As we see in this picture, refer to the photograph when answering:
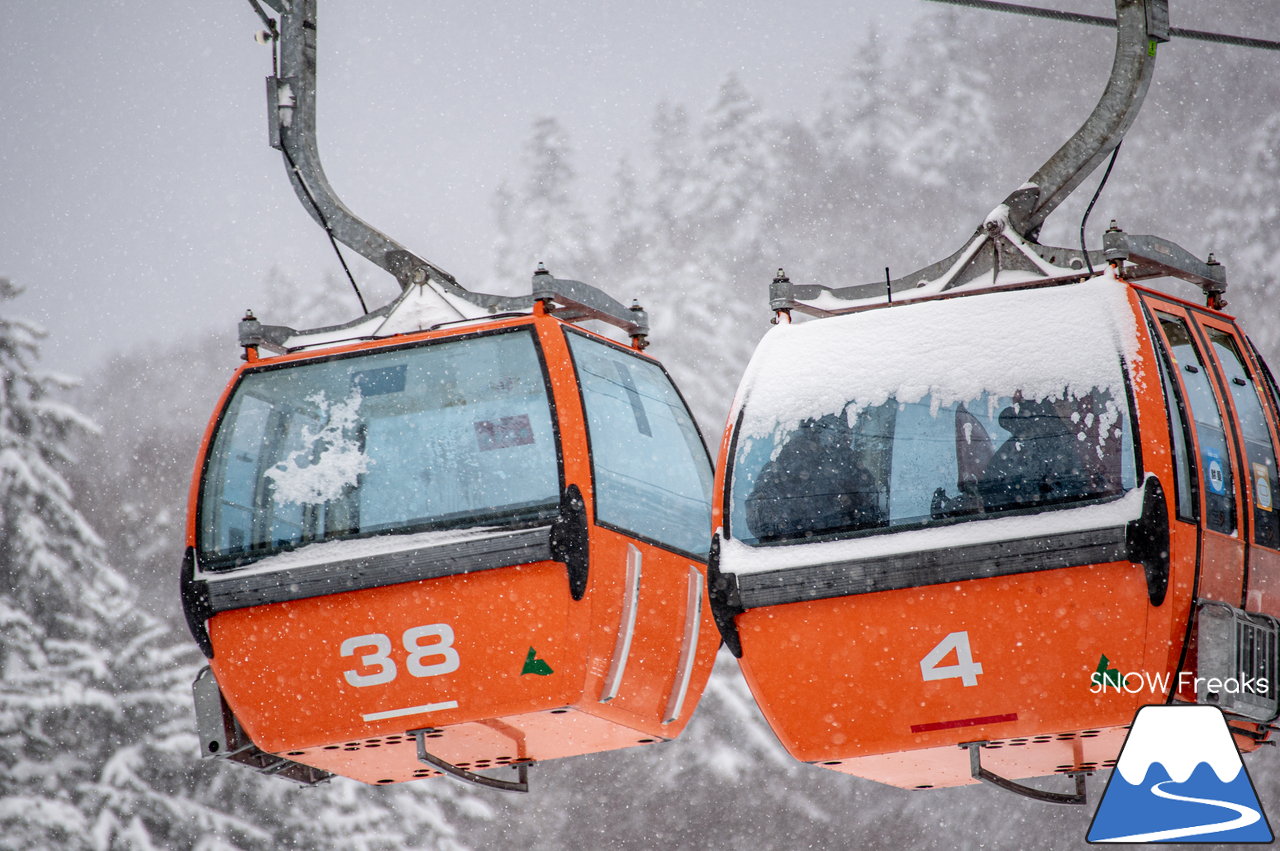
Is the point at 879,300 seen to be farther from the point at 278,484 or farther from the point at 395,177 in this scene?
the point at 395,177

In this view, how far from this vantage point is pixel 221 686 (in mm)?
6992

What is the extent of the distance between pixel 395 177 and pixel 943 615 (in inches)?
958

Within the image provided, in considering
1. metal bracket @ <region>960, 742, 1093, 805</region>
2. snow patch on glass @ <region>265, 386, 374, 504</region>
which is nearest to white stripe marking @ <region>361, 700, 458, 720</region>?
snow patch on glass @ <region>265, 386, 374, 504</region>

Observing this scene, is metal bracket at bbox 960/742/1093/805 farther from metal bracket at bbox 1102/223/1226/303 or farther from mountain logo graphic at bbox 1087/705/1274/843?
mountain logo graphic at bbox 1087/705/1274/843

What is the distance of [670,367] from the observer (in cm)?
2292

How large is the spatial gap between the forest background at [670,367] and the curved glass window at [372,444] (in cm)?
1251

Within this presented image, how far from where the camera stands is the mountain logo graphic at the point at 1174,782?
4.04 metres

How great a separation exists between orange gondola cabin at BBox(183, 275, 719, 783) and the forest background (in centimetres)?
1246

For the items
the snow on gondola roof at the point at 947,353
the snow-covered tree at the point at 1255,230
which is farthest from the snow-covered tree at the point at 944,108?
the snow on gondola roof at the point at 947,353

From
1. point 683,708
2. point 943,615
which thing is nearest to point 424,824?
point 683,708

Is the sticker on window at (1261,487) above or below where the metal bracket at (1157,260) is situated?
below

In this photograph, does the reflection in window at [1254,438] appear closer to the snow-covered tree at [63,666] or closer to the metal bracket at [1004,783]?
the metal bracket at [1004,783]

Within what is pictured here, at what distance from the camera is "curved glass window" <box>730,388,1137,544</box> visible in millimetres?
6086

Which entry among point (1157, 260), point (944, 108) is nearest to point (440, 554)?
point (1157, 260)
